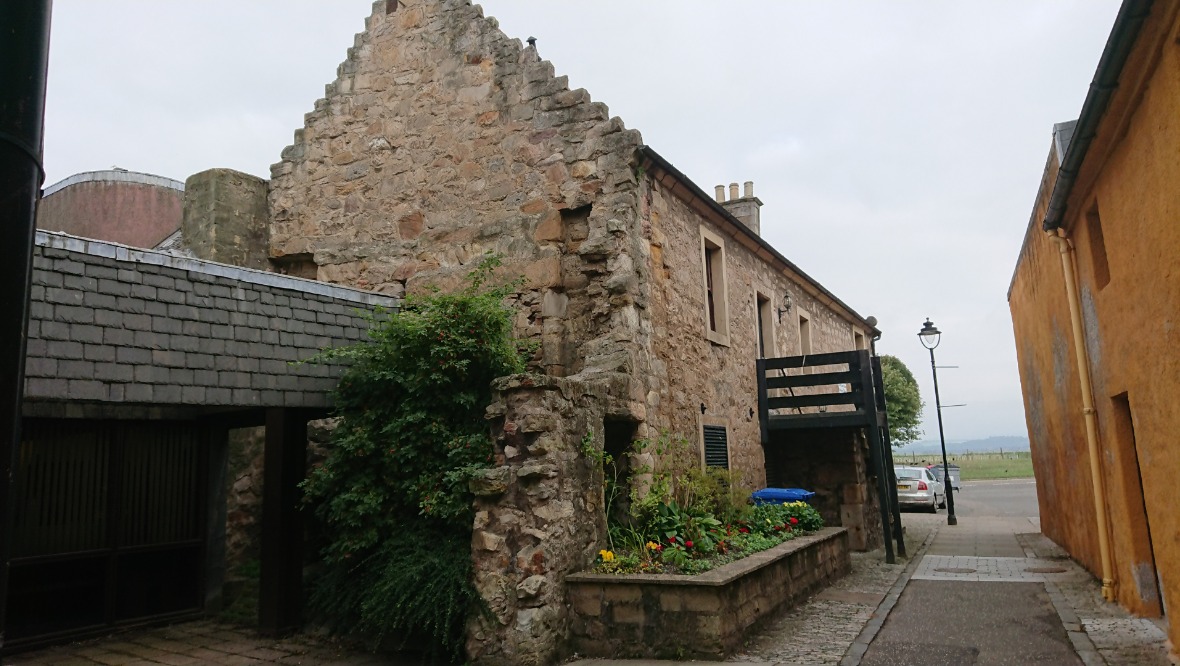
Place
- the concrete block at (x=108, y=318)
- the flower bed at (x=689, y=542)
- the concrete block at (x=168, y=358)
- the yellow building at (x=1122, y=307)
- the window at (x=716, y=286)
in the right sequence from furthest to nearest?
the window at (x=716, y=286)
the flower bed at (x=689, y=542)
the concrete block at (x=168, y=358)
the concrete block at (x=108, y=318)
the yellow building at (x=1122, y=307)

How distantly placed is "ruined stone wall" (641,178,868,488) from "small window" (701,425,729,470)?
13cm

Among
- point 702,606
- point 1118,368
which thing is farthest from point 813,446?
point 702,606

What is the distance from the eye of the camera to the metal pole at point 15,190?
1.69 m

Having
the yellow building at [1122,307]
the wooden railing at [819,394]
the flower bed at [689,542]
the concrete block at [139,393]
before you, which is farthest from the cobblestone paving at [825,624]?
the concrete block at [139,393]

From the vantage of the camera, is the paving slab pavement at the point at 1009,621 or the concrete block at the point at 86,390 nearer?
A: the concrete block at the point at 86,390

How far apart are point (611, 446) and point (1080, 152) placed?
487 cm

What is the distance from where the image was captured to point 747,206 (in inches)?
706

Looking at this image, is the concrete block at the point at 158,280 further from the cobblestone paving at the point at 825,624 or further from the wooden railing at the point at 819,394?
the wooden railing at the point at 819,394

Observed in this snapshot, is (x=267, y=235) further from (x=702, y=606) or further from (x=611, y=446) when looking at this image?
(x=702, y=606)

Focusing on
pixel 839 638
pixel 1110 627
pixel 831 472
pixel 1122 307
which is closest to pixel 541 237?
pixel 839 638

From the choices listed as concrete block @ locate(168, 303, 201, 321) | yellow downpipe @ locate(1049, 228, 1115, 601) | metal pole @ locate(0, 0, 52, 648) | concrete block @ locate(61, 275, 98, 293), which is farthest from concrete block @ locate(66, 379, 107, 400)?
yellow downpipe @ locate(1049, 228, 1115, 601)

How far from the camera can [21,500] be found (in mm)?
7082

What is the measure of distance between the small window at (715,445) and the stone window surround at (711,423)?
0.03m

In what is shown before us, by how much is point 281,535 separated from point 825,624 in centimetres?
499
